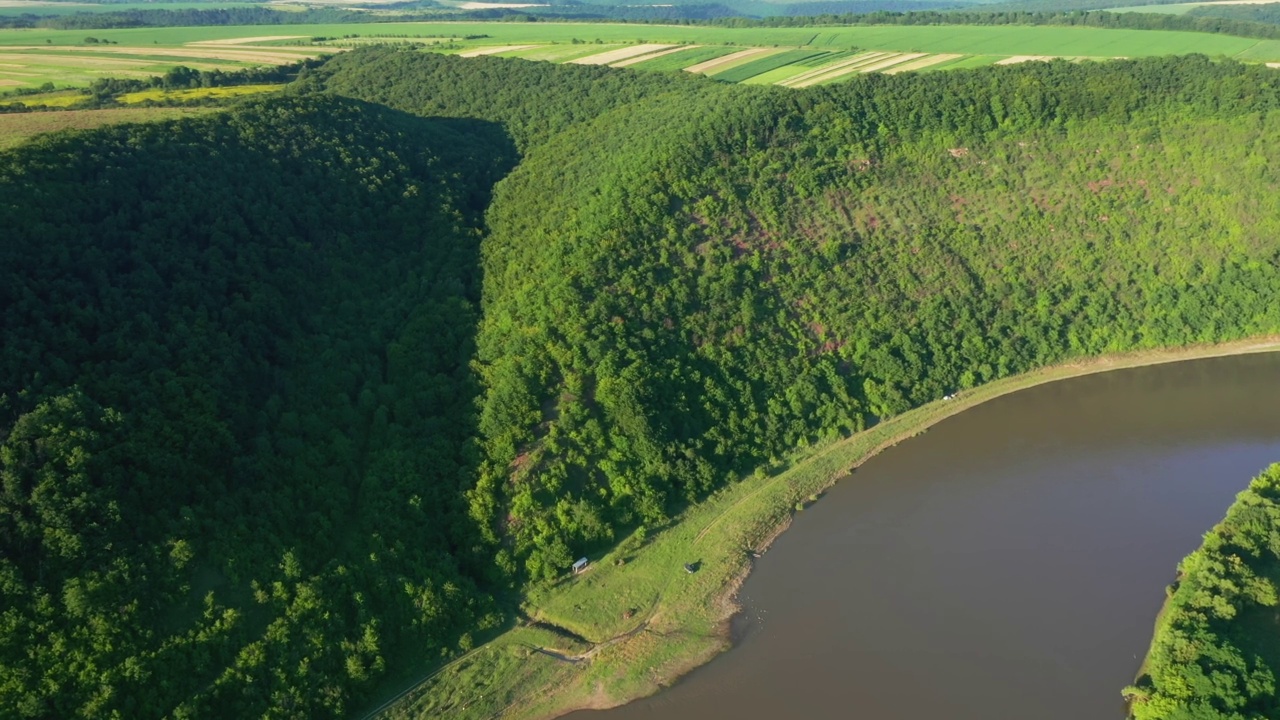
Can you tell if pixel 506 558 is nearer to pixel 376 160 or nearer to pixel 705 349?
pixel 705 349

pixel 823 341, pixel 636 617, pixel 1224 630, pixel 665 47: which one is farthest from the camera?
pixel 665 47

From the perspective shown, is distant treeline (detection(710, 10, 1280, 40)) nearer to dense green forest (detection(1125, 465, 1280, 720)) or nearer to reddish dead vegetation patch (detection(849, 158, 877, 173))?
reddish dead vegetation patch (detection(849, 158, 877, 173))

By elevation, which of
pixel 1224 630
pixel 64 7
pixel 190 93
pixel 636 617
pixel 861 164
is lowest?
pixel 636 617

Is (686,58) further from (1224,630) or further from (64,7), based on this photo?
(64,7)

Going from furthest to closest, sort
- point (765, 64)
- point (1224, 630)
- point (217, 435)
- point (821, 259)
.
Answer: point (765, 64)
point (821, 259)
point (217, 435)
point (1224, 630)

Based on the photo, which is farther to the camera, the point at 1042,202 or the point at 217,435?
the point at 1042,202

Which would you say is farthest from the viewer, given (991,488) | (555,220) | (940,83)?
(940,83)

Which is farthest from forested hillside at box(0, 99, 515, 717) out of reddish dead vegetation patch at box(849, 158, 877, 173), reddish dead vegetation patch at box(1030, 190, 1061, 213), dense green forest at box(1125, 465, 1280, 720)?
reddish dead vegetation patch at box(1030, 190, 1061, 213)

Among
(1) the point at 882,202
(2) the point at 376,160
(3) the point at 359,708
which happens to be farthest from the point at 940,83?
(3) the point at 359,708

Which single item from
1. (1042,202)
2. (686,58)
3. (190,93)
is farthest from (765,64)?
(190,93)
